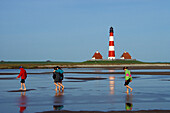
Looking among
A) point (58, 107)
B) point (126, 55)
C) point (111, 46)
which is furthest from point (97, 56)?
point (58, 107)

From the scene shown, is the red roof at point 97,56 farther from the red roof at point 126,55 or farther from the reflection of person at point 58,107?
the reflection of person at point 58,107

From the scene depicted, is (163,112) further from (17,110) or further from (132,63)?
(132,63)

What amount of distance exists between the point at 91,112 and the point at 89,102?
11.1 ft

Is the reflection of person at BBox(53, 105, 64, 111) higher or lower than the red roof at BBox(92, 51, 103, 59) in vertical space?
lower

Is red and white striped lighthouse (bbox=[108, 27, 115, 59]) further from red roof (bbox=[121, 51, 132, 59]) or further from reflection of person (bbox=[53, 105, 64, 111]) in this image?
reflection of person (bbox=[53, 105, 64, 111])

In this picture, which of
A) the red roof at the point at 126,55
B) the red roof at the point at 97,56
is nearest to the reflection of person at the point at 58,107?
the red roof at the point at 97,56

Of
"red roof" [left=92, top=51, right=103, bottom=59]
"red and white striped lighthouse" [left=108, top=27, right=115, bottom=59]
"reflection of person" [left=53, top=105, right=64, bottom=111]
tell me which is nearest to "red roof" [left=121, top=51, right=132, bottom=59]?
"red roof" [left=92, top=51, right=103, bottom=59]

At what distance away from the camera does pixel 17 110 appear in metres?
15.3

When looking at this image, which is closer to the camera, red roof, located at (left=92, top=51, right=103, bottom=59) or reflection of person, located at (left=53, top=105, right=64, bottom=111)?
reflection of person, located at (left=53, top=105, right=64, bottom=111)

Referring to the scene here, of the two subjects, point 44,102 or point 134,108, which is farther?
point 44,102

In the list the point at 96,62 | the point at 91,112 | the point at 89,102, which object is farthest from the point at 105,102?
the point at 96,62

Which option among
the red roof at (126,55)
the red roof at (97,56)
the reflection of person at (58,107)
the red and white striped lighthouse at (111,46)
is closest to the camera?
the reflection of person at (58,107)

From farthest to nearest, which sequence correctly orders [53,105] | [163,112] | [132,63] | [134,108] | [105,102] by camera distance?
[132,63], [105,102], [53,105], [134,108], [163,112]

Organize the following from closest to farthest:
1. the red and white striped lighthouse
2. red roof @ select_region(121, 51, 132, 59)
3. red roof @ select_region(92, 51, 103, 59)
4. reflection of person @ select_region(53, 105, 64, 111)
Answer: reflection of person @ select_region(53, 105, 64, 111) → the red and white striped lighthouse → red roof @ select_region(92, 51, 103, 59) → red roof @ select_region(121, 51, 132, 59)
